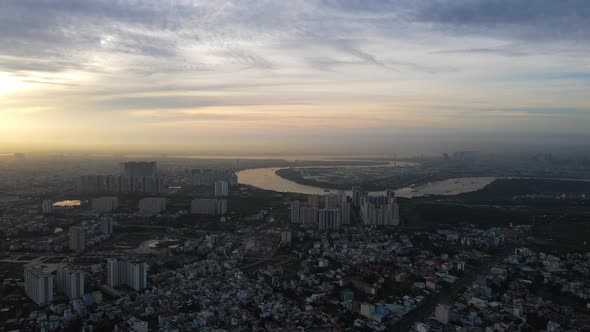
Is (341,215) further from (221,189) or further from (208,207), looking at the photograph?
(221,189)

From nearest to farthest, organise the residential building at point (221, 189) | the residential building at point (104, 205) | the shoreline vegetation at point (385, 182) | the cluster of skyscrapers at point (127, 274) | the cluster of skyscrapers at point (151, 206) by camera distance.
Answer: the cluster of skyscrapers at point (127, 274), the cluster of skyscrapers at point (151, 206), the residential building at point (104, 205), the residential building at point (221, 189), the shoreline vegetation at point (385, 182)

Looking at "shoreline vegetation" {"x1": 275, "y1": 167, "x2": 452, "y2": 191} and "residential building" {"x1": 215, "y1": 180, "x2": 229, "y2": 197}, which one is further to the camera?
"shoreline vegetation" {"x1": 275, "y1": 167, "x2": 452, "y2": 191}

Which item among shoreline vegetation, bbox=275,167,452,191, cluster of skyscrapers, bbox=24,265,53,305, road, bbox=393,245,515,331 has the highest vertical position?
shoreline vegetation, bbox=275,167,452,191

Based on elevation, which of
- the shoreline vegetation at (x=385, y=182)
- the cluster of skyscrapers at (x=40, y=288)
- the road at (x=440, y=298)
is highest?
the shoreline vegetation at (x=385, y=182)

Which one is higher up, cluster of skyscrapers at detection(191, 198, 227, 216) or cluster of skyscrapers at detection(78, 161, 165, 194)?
cluster of skyscrapers at detection(78, 161, 165, 194)

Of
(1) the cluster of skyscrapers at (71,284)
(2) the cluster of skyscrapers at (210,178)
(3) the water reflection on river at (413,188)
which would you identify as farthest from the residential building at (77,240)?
(2) the cluster of skyscrapers at (210,178)

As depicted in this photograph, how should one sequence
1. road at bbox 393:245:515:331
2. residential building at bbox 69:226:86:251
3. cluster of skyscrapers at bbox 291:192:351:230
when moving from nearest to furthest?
road at bbox 393:245:515:331 → residential building at bbox 69:226:86:251 → cluster of skyscrapers at bbox 291:192:351:230

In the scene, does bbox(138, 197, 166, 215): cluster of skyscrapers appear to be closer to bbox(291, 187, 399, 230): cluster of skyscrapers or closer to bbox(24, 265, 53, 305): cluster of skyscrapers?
bbox(291, 187, 399, 230): cluster of skyscrapers

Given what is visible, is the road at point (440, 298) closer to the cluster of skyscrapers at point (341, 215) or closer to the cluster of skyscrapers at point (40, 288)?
the cluster of skyscrapers at point (341, 215)

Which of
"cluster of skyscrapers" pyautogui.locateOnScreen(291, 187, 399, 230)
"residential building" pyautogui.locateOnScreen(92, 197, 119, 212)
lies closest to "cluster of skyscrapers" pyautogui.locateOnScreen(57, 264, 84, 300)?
"cluster of skyscrapers" pyautogui.locateOnScreen(291, 187, 399, 230)
